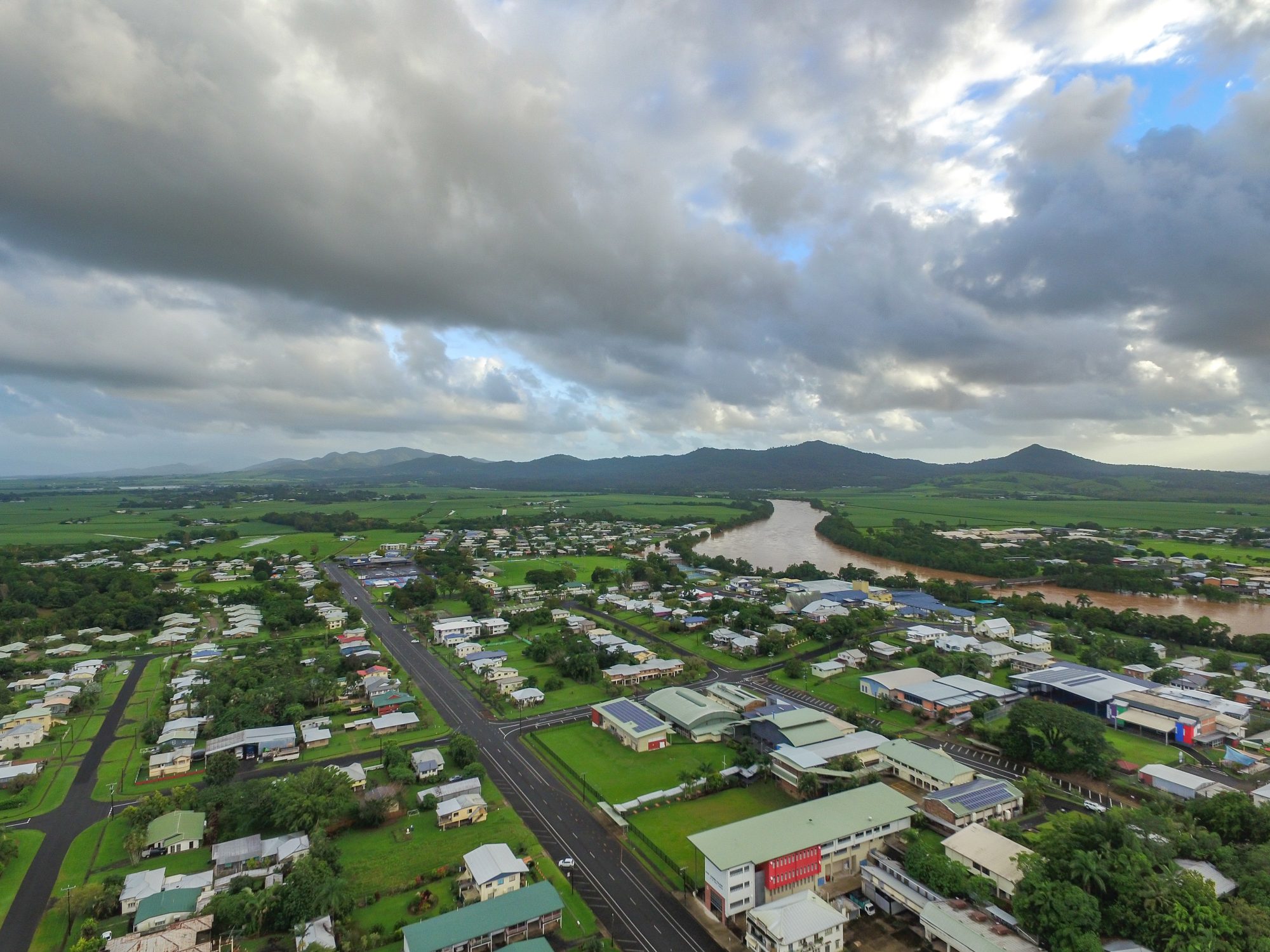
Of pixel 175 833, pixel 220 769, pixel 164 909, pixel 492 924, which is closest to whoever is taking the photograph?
pixel 492 924

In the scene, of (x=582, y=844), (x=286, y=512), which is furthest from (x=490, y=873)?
(x=286, y=512)

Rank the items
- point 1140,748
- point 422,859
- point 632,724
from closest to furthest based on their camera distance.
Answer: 1. point 422,859
2. point 1140,748
3. point 632,724

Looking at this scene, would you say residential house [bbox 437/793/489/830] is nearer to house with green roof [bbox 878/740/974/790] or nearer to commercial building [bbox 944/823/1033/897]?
commercial building [bbox 944/823/1033/897]

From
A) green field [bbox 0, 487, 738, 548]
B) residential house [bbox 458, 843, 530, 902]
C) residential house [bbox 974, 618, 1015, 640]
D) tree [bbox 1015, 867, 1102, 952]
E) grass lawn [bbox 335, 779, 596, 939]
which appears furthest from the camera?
green field [bbox 0, 487, 738, 548]

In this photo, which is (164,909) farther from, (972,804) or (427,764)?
(972,804)

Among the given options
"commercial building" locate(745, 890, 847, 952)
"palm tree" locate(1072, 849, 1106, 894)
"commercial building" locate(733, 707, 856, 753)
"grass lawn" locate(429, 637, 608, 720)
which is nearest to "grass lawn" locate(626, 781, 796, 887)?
"commercial building" locate(733, 707, 856, 753)

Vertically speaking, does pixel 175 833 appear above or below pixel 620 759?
above

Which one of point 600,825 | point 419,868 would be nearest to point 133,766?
point 419,868
